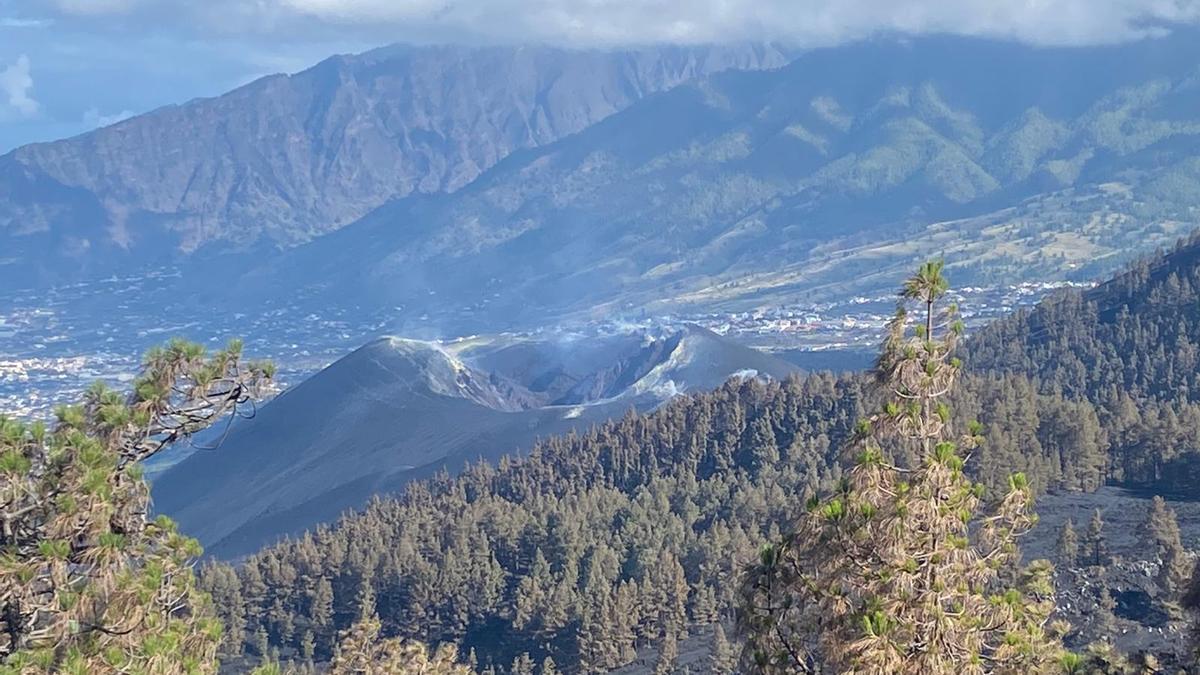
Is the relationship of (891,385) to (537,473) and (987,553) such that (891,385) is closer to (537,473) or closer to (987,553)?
(987,553)

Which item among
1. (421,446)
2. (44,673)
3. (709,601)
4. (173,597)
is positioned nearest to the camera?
(44,673)

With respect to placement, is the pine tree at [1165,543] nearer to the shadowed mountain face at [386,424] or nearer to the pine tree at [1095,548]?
the pine tree at [1095,548]

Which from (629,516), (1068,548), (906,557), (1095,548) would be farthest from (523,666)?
(906,557)

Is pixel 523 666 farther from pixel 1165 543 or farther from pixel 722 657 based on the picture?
pixel 1165 543

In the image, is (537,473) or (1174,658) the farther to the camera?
(537,473)

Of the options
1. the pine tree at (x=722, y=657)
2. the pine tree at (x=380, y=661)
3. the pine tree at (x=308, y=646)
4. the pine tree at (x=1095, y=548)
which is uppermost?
the pine tree at (x=380, y=661)

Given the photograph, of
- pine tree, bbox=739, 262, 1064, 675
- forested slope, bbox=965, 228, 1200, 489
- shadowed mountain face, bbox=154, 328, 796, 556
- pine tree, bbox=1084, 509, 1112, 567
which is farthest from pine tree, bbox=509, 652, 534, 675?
shadowed mountain face, bbox=154, 328, 796, 556

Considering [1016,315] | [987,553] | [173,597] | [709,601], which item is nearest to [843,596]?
[987,553]

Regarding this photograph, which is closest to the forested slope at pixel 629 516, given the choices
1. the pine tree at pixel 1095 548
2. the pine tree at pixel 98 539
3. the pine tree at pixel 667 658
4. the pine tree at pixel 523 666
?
the pine tree at pixel 523 666
